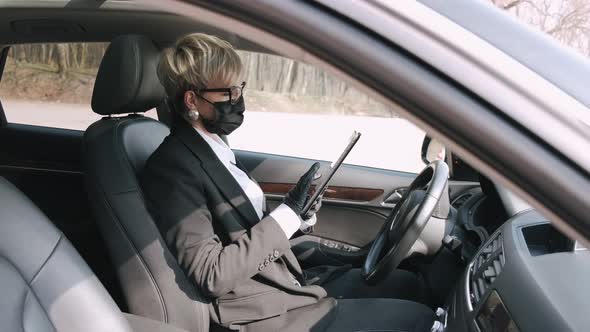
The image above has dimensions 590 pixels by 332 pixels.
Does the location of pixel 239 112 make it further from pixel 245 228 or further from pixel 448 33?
pixel 448 33

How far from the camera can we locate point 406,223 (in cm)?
193

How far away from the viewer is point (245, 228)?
5.69 feet

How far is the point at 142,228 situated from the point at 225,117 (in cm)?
41

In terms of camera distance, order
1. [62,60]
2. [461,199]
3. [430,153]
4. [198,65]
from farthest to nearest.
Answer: [62,60] < [430,153] < [461,199] < [198,65]

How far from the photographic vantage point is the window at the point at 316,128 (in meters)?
4.55

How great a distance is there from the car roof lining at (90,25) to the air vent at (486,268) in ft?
3.46

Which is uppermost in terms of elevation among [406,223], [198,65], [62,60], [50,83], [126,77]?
[198,65]

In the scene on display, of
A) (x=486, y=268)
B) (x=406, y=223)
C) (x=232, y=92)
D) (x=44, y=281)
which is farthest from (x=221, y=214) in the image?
(x=486, y=268)

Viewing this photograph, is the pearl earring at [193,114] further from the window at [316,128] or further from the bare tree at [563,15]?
the window at [316,128]

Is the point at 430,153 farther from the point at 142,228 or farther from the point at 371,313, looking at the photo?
the point at 142,228

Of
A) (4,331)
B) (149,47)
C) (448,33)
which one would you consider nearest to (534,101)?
(448,33)

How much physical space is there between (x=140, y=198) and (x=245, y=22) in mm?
1125

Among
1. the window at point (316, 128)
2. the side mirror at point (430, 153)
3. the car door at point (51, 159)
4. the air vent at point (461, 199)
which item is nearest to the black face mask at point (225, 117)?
the car door at point (51, 159)

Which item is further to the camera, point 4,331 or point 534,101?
point 4,331
